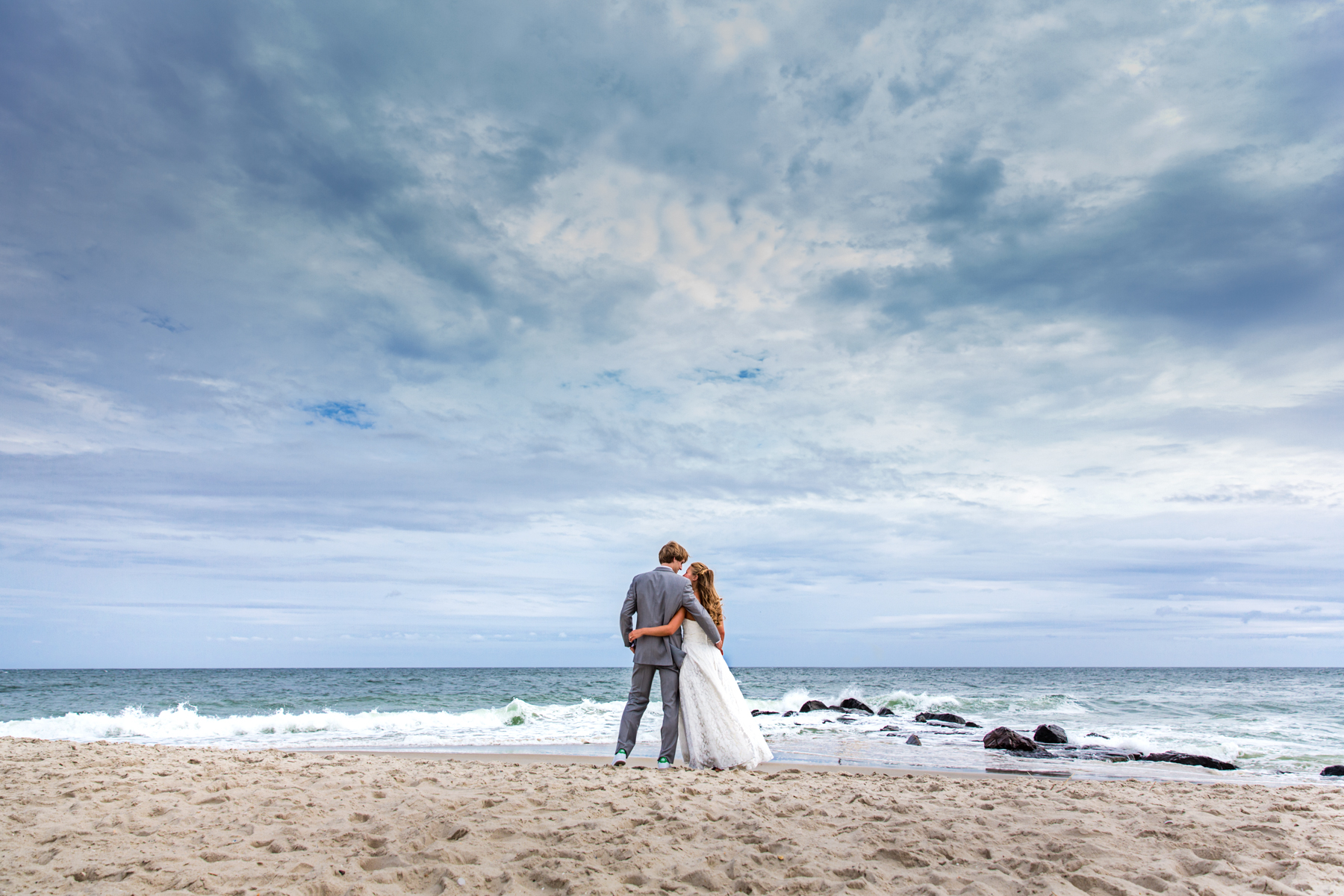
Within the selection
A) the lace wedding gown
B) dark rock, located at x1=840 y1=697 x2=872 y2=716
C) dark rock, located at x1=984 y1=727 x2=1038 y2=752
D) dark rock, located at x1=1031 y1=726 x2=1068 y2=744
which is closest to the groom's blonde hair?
the lace wedding gown

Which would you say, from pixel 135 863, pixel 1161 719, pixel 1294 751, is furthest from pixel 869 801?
pixel 1161 719

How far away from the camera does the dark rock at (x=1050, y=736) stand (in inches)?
534

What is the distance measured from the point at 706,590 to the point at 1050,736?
993cm

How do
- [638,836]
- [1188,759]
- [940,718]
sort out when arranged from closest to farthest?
[638,836] < [1188,759] < [940,718]

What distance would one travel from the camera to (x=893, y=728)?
53.9ft

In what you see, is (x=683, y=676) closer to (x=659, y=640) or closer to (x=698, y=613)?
(x=659, y=640)

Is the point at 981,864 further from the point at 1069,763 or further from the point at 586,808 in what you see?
the point at 1069,763

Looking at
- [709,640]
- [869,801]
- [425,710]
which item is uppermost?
[709,640]

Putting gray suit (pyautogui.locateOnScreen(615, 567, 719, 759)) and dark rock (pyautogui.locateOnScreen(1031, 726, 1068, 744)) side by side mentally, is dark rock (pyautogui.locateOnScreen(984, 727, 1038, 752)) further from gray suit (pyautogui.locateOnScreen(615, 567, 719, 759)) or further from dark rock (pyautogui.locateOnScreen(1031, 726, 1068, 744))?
gray suit (pyautogui.locateOnScreen(615, 567, 719, 759))

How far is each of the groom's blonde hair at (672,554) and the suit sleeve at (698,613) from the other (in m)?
0.29

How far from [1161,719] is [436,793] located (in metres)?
19.9

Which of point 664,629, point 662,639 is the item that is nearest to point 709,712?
point 662,639

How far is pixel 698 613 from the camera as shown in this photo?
731 cm

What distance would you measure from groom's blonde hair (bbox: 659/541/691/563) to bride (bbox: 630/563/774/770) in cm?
43
